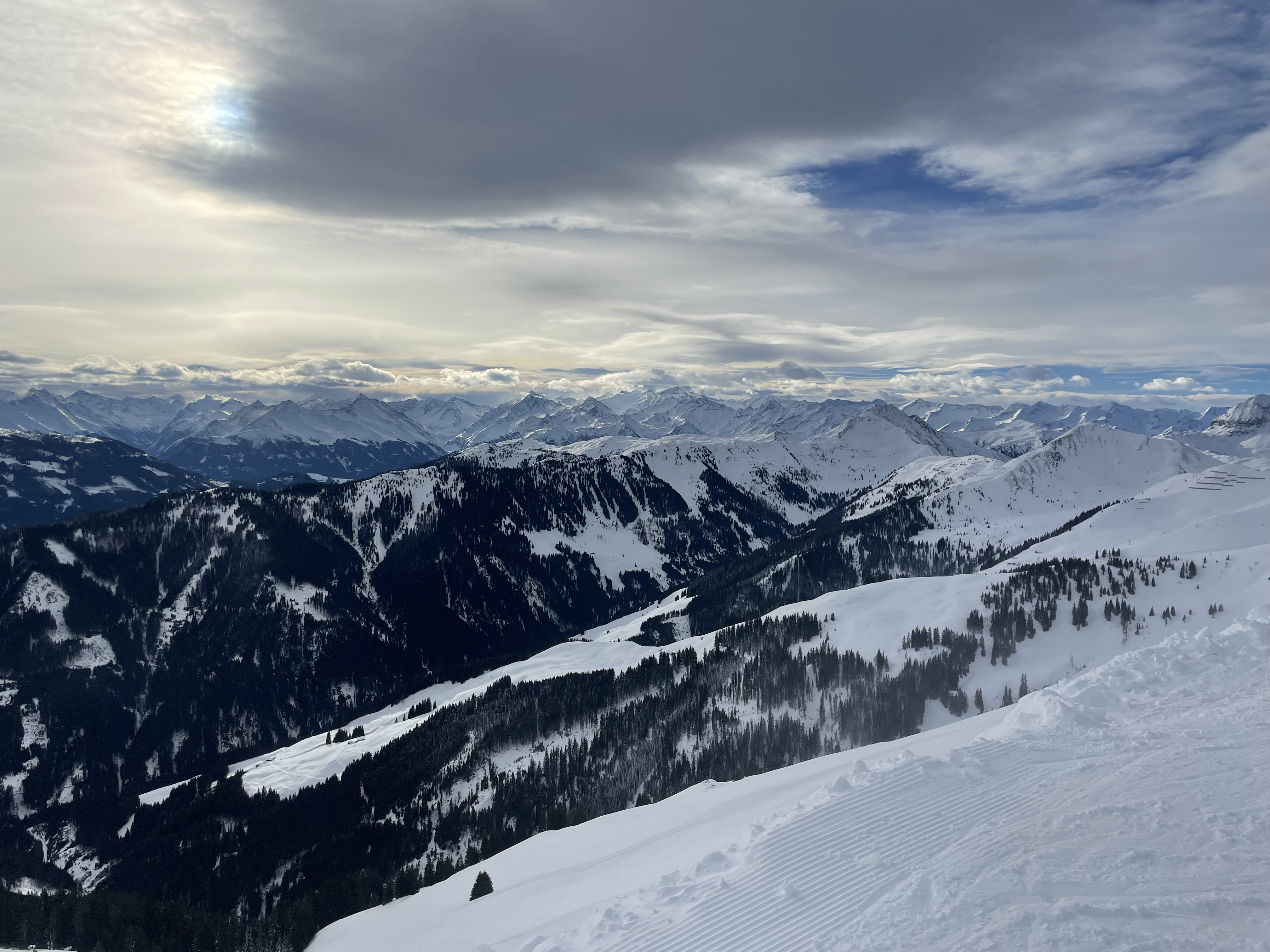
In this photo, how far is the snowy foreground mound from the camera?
18.6 metres

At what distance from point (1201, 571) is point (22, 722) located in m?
274

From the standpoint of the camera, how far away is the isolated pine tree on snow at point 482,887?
4216cm

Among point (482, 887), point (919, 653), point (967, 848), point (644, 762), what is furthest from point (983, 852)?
point (919, 653)

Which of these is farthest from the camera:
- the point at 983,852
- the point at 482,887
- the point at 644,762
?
the point at 644,762

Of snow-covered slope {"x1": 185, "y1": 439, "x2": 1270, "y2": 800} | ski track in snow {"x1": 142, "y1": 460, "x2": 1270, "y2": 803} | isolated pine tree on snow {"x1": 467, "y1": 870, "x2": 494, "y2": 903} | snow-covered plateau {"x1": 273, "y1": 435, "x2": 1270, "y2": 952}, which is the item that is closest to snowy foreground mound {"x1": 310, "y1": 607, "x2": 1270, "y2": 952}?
snow-covered plateau {"x1": 273, "y1": 435, "x2": 1270, "y2": 952}

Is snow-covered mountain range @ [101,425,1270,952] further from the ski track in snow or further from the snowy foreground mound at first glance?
the ski track in snow

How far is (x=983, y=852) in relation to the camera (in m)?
22.0

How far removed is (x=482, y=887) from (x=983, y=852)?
33.9 meters

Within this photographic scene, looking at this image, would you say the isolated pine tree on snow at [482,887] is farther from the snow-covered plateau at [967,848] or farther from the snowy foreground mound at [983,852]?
the snowy foreground mound at [983,852]

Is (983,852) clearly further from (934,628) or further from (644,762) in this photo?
(934,628)

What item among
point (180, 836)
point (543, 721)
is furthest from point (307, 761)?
point (543, 721)

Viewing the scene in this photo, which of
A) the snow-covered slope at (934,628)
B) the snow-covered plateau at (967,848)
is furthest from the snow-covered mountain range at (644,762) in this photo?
the snow-covered slope at (934,628)

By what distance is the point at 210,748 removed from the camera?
594 ft

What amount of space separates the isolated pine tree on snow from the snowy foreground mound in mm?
2007
